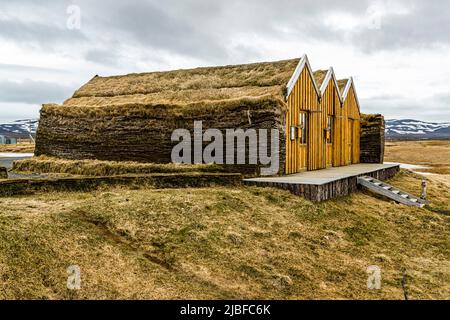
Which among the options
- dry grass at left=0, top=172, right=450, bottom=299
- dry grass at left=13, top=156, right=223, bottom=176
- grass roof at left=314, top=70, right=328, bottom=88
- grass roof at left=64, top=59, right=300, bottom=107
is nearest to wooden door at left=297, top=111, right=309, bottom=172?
grass roof at left=64, top=59, right=300, bottom=107

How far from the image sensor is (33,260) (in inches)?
358

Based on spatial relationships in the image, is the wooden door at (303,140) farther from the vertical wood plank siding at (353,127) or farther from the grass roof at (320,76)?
the vertical wood plank siding at (353,127)

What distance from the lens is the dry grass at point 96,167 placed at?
1956 centimetres

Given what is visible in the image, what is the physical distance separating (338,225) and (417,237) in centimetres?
267

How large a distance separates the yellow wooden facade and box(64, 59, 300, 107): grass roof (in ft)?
3.95

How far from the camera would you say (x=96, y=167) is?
21.5 meters

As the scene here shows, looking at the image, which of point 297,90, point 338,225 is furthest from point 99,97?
point 338,225

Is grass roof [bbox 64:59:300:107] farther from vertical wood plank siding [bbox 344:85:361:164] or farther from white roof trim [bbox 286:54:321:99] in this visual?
vertical wood plank siding [bbox 344:85:361:164]

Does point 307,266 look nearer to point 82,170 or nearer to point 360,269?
point 360,269

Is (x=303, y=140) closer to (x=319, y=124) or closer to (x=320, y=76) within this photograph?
(x=319, y=124)

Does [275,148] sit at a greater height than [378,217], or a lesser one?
greater

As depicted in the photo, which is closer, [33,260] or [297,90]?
[33,260]

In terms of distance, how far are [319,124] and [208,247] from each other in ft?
49.6

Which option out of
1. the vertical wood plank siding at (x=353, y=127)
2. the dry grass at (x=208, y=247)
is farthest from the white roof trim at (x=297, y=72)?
the vertical wood plank siding at (x=353, y=127)
